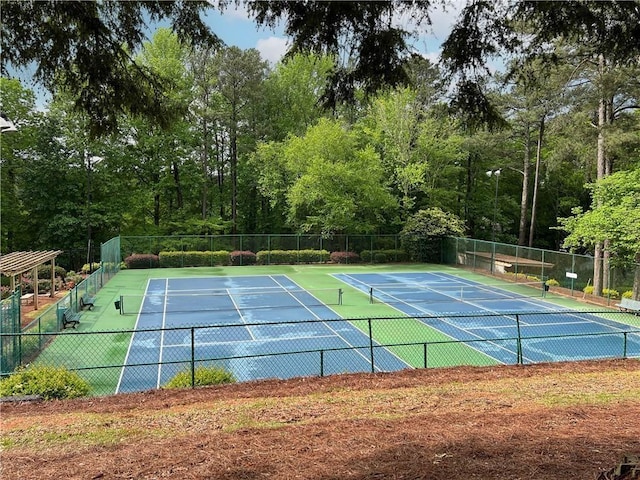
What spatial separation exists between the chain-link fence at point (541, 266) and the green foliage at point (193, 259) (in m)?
17.4

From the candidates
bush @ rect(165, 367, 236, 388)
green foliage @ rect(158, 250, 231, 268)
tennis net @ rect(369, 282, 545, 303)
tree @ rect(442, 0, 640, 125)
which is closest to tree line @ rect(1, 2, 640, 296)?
tennis net @ rect(369, 282, 545, 303)

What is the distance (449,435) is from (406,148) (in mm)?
36435

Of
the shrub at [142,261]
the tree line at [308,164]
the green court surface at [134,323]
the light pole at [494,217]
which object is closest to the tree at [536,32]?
the green court surface at [134,323]

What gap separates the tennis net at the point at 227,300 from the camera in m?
21.6

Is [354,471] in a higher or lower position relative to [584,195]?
lower

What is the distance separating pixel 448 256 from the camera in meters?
39.2

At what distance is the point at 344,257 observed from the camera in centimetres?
3944

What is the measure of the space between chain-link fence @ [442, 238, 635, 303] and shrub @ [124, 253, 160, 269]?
21.8 meters

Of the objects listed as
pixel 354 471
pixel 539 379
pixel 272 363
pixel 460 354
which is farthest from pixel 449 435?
pixel 460 354

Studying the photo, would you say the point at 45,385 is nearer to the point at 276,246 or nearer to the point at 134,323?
the point at 134,323

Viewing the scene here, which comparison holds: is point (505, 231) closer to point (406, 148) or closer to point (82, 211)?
point (406, 148)

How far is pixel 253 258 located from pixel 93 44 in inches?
1318

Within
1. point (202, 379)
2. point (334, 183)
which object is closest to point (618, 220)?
point (202, 379)

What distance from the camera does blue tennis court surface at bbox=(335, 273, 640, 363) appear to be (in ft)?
50.0
